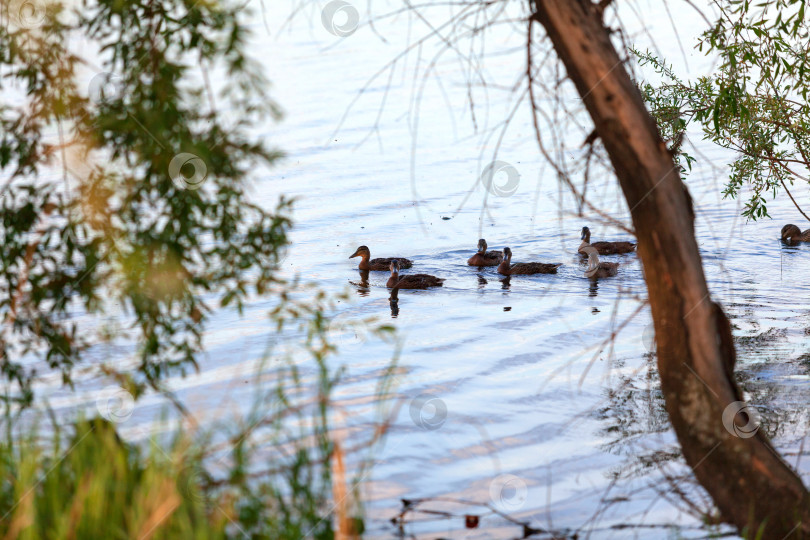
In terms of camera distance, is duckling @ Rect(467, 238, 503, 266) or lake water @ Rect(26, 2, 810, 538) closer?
lake water @ Rect(26, 2, 810, 538)

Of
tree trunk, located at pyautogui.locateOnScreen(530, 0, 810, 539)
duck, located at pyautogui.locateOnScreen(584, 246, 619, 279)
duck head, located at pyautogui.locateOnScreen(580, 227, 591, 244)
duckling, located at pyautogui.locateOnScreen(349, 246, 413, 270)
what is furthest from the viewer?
duck head, located at pyautogui.locateOnScreen(580, 227, 591, 244)

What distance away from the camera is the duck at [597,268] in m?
14.3

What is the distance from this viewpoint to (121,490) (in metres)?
4.29

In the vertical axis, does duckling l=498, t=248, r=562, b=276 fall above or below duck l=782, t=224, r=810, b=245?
below

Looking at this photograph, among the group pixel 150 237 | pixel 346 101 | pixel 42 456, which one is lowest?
pixel 42 456

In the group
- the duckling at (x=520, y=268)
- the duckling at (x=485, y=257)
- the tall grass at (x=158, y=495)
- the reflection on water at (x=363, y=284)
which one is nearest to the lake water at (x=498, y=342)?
the reflection on water at (x=363, y=284)

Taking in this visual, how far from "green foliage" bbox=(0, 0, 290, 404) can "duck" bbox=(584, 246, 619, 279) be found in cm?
899

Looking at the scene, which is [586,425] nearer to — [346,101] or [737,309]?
[737,309]

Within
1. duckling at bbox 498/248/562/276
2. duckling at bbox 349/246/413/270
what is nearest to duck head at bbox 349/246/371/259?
duckling at bbox 349/246/413/270

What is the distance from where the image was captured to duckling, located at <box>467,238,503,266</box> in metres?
14.6

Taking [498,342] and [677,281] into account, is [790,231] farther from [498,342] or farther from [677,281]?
[677,281]

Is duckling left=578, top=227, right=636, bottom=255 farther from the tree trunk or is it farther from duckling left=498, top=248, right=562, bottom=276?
the tree trunk

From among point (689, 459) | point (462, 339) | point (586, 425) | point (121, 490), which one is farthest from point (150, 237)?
point (462, 339)

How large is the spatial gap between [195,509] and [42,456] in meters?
1.07
